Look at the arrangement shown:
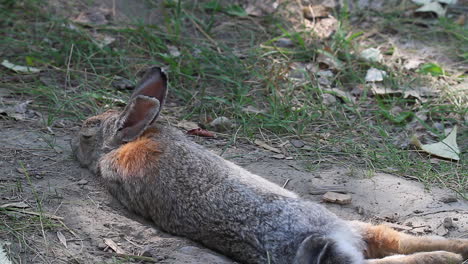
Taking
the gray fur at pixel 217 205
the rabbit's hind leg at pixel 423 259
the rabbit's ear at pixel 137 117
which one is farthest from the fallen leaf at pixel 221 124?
the rabbit's hind leg at pixel 423 259

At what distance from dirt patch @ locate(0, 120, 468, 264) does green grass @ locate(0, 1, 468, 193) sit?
0.36m

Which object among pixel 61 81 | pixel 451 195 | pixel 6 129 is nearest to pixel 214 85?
pixel 61 81

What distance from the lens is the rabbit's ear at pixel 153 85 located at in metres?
6.10

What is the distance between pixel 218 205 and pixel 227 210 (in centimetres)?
9

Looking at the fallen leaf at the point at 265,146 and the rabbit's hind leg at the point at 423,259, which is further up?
the rabbit's hind leg at the point at 423,259

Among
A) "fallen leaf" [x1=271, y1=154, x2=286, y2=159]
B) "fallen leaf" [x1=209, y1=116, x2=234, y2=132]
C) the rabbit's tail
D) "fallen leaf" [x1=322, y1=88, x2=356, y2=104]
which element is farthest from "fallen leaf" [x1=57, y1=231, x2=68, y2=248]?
"fallen leaf" [x1=322, y1=88, x2=356, y2=104]

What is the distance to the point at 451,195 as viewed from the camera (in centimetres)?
571

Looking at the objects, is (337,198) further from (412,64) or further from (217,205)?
(412,64)

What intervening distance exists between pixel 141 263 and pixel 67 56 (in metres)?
3.63

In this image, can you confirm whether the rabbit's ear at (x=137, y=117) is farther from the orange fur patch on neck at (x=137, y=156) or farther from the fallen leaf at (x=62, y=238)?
the fallen leaf at (x=62, y=238)

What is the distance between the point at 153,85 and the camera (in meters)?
6.12

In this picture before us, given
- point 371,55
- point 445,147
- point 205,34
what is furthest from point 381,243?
point 205,34

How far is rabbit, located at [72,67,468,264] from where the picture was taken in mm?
4562

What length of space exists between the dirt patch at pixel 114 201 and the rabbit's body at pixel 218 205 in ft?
0.44
